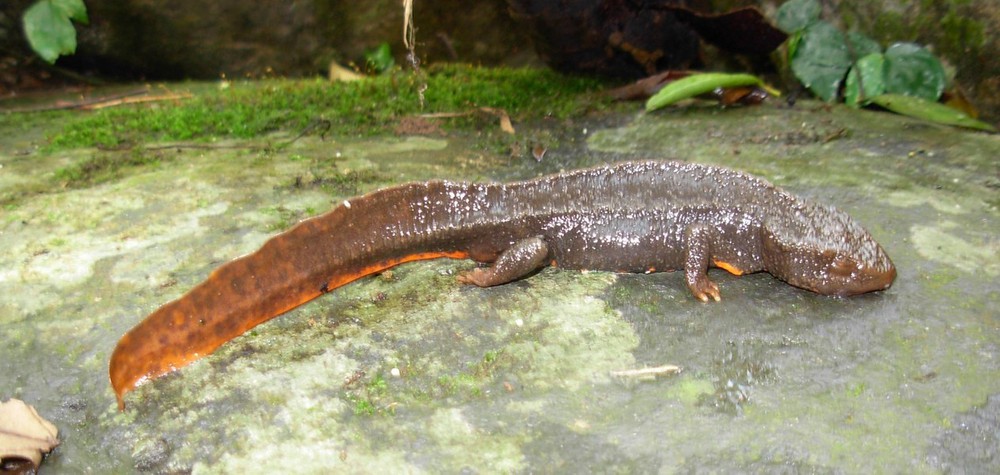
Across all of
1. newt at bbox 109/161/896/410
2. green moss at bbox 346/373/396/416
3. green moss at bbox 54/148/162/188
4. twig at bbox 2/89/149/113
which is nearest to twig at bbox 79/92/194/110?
twig at bbox 2/89/149/113

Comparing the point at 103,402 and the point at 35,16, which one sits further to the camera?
the point at 35,16

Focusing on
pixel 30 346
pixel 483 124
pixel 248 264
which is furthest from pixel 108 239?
pixel 483 124

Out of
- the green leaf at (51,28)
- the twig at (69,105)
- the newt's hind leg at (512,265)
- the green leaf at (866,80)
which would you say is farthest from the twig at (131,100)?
the green leaf at (866,80)

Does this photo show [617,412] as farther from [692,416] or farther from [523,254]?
[523,254]

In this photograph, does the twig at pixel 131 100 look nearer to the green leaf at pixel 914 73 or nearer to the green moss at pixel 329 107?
the green moss at pixel 329 107

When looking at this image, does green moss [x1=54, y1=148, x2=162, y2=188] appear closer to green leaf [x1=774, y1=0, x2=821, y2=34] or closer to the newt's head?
the newt's head

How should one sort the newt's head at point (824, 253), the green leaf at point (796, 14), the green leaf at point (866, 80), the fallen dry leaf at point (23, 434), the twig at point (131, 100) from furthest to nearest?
the twig at point (131, 100), the green leaf at point (796, 14), the green leaf at point (866, 80), the newt's head at point (824, 253), the fallen dry leaf at point (23, 434)
